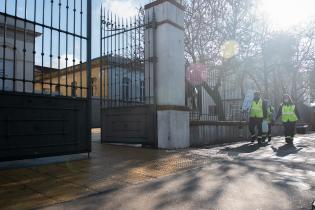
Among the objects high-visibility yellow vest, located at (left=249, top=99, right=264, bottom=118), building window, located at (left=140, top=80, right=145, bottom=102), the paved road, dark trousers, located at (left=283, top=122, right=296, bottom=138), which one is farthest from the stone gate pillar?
dark trousers, located at (left=283, top=122, right=296, bottom=138)

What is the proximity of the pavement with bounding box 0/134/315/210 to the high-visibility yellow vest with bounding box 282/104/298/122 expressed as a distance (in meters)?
5.57

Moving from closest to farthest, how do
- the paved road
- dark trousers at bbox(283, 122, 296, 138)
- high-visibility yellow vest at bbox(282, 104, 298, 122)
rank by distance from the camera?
the paved road → dark trousers at bbox(283, 122, 296, 138) → high-visibility yellow vest at bbox(282, 104, 298, 122)

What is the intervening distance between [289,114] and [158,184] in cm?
900

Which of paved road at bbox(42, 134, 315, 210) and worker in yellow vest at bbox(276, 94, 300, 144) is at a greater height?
worker in yellow vest at bbox(276, 94, 300, 144)

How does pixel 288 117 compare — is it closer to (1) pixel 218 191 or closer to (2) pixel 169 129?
(2) pixel 169 129

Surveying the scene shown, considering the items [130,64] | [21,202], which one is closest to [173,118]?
[130,64]

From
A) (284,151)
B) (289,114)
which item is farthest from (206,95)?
(284,151)

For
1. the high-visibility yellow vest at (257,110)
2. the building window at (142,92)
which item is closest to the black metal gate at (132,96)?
the building window at (142,92)

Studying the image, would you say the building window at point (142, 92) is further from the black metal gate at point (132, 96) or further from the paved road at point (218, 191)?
the paved road at point (218, 191)

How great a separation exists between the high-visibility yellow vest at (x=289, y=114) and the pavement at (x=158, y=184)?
5.57 meters

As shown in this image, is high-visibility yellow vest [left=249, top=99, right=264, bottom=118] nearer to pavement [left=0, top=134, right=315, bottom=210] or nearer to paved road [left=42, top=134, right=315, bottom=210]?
pavement [left=0, top=134, right=315, bottom=210]

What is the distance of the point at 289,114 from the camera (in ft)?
39.6

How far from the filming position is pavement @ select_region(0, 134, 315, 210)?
3.64 meters

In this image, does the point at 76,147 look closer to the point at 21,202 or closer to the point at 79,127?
the point at 79,127
